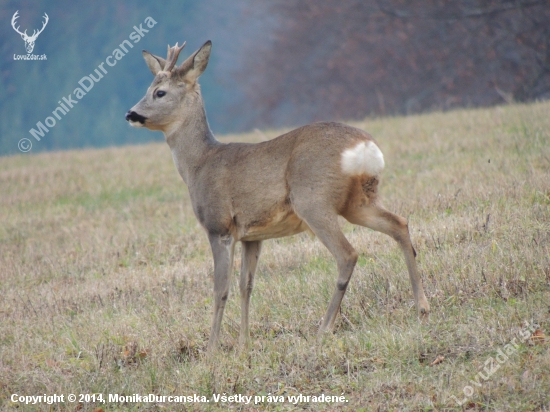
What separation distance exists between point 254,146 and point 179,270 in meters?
2.48

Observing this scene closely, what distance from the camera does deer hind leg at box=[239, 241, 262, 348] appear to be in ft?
20.8

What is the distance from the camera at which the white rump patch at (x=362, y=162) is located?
5883 mm

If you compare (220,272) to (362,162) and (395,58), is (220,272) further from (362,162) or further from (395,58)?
(395,58)

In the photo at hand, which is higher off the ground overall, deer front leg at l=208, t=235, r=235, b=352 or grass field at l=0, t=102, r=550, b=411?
deer front leg at l=208, t=235, r=235, b=352

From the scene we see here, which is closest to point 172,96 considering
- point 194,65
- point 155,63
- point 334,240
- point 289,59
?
point 194,65

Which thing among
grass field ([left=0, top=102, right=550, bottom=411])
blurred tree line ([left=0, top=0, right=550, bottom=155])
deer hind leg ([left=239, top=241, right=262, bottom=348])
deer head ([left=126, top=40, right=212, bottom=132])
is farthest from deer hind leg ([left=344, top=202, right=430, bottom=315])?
blurred tree line ([left=0, top=0, right=550, bottom=155])

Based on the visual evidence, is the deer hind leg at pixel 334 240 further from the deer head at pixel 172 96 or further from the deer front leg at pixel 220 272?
the deer head at pixel 172 96

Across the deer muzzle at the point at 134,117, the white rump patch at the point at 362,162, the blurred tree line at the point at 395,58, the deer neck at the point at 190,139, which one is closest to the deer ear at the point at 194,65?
the deer neck at the point at 190,139

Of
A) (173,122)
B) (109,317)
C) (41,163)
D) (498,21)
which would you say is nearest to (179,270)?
(109,317)

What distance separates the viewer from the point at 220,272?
20.7 ft

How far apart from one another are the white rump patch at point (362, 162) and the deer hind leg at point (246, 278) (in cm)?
118

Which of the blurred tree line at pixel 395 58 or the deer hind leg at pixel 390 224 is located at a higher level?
the deer hind leg at pixel 390 224

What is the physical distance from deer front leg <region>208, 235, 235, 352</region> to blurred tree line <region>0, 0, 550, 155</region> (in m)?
13.9

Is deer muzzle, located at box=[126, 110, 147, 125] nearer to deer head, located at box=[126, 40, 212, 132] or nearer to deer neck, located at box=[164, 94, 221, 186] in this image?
deer head, located at box=[126, 40, 212, 132]
